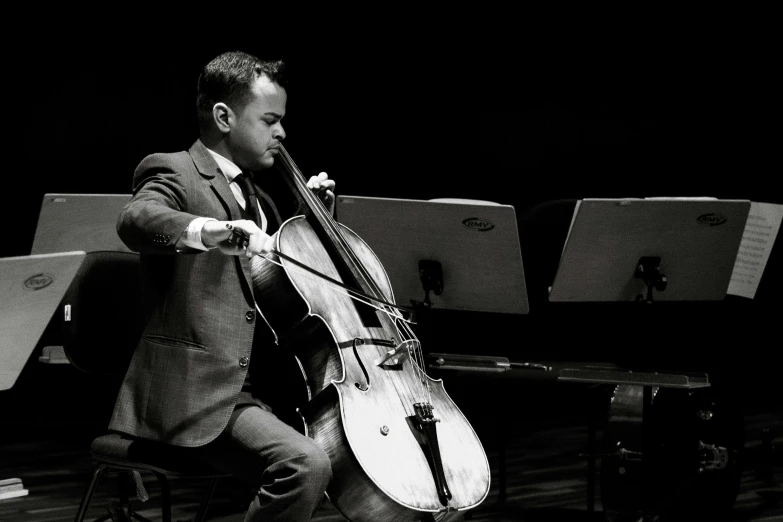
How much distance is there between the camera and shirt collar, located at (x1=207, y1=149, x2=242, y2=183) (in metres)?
2.20

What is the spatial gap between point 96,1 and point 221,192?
2567 mm

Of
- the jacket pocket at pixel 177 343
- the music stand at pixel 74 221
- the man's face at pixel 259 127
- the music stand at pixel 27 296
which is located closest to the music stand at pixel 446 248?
the man's face at pixel 259 127

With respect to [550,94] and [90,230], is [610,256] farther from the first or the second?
[550,94]

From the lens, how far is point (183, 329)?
2.02m

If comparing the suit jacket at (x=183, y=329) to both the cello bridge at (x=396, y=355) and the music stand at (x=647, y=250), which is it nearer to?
the cello bridge at (x=396, y=355)

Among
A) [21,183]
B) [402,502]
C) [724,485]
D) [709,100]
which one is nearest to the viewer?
[402,502]

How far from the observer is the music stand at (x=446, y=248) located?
9.43 ft

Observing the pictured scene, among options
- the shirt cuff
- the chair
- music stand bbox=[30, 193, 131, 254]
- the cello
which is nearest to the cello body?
the cello

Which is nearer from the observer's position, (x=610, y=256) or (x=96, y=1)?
(x=610, y=256)

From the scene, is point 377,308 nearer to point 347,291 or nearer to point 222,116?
point 347,291

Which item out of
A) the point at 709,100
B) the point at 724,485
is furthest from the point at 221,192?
the point at 709,100

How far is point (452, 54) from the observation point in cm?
492

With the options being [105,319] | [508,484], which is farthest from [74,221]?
[508,484]

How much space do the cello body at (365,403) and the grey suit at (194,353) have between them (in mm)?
57
